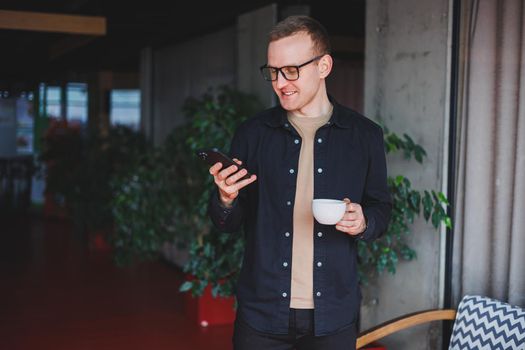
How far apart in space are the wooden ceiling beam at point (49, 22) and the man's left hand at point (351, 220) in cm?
368

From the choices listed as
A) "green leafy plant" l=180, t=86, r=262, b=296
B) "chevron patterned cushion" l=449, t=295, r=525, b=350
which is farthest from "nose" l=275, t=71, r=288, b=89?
"green leafy plant" l=180, t=86, r=262, b=296

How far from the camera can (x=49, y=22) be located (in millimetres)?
5109

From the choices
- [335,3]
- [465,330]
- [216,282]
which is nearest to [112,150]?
[335,3]

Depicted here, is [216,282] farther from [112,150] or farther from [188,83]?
[112,150]

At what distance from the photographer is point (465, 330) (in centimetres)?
294

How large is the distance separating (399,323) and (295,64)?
58.7 inches

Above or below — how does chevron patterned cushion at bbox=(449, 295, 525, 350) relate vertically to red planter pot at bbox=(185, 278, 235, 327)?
above

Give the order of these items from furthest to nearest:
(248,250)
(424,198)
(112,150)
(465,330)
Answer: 1. (112,150)
2. (424,198)
3. (465,330)
4. (248,250)

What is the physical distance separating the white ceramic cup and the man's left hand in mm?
38

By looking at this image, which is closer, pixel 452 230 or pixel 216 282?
pixel 452 230

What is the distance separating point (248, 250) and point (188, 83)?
5.26 meters

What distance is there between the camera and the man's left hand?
1927mm

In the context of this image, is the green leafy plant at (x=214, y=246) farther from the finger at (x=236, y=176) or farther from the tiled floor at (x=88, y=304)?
the finger at (x=236, y=176)

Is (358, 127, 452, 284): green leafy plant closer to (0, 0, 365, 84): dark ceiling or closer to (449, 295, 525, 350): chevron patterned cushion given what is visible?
(449, 295, 525, 350): chevron patterned cushion
